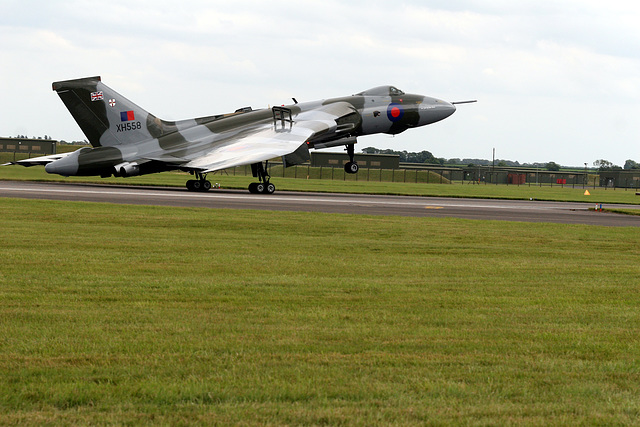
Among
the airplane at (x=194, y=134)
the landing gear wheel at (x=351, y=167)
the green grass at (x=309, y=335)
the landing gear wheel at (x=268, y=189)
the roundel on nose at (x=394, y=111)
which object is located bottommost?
the green grass at (x=309, y=335)

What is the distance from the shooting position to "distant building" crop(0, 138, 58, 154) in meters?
134

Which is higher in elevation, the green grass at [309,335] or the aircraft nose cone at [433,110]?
the aircraft nose cone at [433,110]


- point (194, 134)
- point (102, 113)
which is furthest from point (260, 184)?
point (102, 113)

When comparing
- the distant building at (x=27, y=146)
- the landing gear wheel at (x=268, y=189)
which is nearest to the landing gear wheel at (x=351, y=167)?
the landing gear wheel at (x=268, y=189)

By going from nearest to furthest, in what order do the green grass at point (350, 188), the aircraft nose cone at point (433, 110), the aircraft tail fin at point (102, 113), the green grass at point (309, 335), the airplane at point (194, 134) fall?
1. the green grass at point (309, 335)
2. the airplane at point (194, 134)
3. the aircraft tail fin at point (102, 113)
4. the aircraft nose cone at point (433, 110)
5. the green grass at point (350, 188)

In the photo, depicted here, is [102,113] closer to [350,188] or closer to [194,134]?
Result: [194,134]

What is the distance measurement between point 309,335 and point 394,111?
41.9m

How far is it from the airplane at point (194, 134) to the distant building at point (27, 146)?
91601mm

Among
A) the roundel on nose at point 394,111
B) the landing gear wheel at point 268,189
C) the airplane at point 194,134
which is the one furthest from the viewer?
the roundel on nose at point 394,111

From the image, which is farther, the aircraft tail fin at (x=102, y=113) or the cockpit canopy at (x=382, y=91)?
the cockpit canopy at (x=382, y=91)

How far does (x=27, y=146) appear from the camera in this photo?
133875 millimetres

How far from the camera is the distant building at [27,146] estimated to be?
5276 inches

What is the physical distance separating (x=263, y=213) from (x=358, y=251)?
10802 millimetres

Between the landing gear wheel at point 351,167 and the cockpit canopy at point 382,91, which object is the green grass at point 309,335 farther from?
the cockpit canopy at point 382,91
